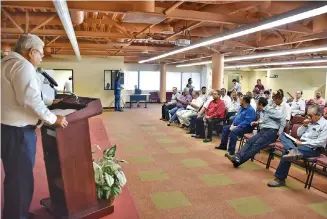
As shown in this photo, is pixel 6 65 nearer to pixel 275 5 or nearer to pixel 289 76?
pixel 275 5

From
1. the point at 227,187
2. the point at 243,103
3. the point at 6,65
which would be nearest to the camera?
the point at 6,65

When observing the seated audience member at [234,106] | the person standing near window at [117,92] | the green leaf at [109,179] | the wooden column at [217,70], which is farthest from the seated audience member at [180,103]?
the green leaf at [109,179]

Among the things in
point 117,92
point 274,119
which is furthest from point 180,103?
point 274,119

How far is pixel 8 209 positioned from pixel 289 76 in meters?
19.7

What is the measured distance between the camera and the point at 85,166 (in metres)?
2.44

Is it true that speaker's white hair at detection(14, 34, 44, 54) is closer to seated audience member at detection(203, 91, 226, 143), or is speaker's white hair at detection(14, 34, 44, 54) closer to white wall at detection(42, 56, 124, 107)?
seated audience member at detection(203, 91, 226, 143)

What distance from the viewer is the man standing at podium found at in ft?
6.58

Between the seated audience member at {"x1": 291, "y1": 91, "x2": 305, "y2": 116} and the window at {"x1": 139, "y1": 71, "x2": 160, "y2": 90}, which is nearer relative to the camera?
the seated audience member at {"x1": 291, "y1": 91, "x2": 305, "y2": 116}

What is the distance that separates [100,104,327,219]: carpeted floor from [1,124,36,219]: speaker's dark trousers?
1.23 meters

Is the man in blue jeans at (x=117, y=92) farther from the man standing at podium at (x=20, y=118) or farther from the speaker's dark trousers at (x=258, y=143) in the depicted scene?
the man standing at podium at (x=20, y=118)

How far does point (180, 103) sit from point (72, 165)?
6.96 metres

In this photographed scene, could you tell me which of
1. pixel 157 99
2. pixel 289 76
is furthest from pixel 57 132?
pixel 289 76

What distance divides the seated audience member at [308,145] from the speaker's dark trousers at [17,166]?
310 cm

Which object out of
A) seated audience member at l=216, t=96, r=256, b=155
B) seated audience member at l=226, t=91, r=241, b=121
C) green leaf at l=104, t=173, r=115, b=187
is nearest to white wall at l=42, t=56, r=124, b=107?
seated audience member at l=226, t=91, r=241, b=121
